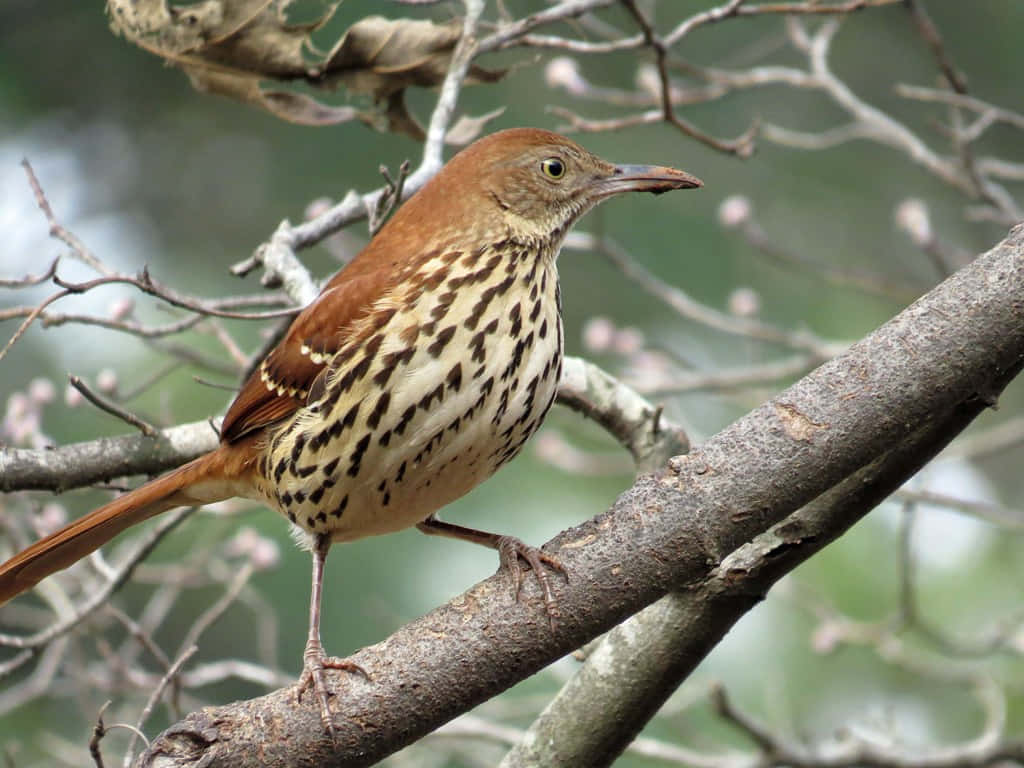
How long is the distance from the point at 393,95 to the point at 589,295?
3.83 meters

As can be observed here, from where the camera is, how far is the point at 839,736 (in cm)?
377

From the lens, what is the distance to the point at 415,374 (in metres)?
2.70

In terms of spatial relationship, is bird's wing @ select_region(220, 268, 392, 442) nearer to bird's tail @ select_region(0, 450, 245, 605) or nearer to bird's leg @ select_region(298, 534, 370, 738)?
bird's tail @ select_region(0, 450, 245, 605)

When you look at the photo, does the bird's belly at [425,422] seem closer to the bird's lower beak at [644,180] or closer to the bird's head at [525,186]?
the bird's head at [525,186]

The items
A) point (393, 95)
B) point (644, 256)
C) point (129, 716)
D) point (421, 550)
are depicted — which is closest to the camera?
point (393, 95)

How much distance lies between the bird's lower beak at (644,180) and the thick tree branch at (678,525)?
1056mm

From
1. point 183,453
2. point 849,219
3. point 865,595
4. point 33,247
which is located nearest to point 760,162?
point 849,219

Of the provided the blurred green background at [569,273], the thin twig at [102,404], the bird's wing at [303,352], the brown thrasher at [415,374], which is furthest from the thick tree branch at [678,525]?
the blurred green background at [569,273]

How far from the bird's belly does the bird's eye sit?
17.3 inches

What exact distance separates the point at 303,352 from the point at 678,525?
3.68 feet

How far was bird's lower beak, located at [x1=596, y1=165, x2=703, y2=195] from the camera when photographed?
3.13 metres

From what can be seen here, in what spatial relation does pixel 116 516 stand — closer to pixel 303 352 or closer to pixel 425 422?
pixel 303 352

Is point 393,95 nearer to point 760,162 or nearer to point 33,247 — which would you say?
point 33,247

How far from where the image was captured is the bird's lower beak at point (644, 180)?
313 cm
